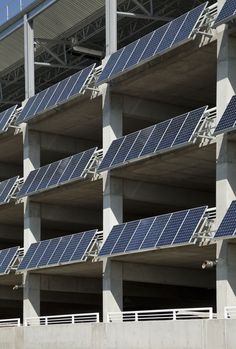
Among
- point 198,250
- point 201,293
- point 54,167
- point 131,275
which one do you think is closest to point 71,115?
point 54,167

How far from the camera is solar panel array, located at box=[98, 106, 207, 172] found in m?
34.4

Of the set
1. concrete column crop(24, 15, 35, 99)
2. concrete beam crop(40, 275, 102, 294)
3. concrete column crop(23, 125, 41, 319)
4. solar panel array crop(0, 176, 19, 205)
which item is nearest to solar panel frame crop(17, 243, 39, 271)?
concrete column crop(23, 125, 41, 319)

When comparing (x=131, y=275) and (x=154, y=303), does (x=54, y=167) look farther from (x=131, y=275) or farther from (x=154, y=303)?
(x=154, y=303)

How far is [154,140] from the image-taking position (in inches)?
1446

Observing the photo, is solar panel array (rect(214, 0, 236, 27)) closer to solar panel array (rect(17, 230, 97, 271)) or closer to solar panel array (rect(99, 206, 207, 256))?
solar panel array (rect(99, 206, 207, 256))

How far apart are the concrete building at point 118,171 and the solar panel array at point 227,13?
58 cm

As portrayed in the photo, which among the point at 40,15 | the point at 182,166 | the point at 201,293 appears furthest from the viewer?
the point at 201,293

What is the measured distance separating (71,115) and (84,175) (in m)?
4.78

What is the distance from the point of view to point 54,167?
147 ft

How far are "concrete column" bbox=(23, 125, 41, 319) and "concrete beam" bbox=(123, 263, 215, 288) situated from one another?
818cm

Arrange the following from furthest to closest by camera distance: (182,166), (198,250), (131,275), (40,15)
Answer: (40,15) < (131,275) < (182,166) < (198,250)

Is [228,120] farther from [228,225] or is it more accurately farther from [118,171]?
[118,171]

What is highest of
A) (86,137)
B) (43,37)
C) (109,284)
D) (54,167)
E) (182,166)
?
(43,37)

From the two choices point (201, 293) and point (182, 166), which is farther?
point (201, 293)
